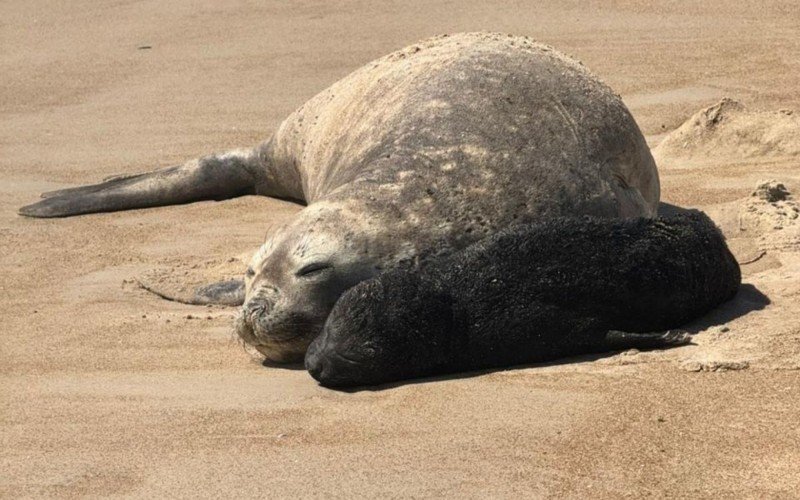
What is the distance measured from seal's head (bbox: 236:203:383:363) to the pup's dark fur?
0.27 meters

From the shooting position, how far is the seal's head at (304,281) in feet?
20.1

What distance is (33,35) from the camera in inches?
603

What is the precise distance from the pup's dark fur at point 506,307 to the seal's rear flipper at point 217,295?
4.53 ft

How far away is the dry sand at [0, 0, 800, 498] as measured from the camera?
462cm

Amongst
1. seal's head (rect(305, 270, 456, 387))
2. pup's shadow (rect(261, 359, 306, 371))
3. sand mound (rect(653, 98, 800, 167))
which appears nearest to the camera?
seal's head (rect(305, 270, 456, 387))

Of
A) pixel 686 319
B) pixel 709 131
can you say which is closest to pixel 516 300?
pixel 686 319

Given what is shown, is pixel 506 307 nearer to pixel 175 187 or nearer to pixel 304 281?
pixel 304 281

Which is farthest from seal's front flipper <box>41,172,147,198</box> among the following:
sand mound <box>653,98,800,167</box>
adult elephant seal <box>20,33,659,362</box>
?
sand mound <box>653,98,800,167</box>

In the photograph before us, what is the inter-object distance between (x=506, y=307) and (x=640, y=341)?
0.54 meters

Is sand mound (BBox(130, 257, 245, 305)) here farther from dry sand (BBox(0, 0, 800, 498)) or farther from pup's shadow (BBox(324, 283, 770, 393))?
pup's shadow (BBox(324, 283, 770, 393))

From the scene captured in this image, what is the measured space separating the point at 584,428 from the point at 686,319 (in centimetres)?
144

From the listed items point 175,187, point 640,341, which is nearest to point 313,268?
point 640,341

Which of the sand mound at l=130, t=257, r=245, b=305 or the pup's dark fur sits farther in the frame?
the sand mound at l=130, t=257, r=245, b=305

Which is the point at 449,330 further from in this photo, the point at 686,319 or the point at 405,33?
the point at 405,33
